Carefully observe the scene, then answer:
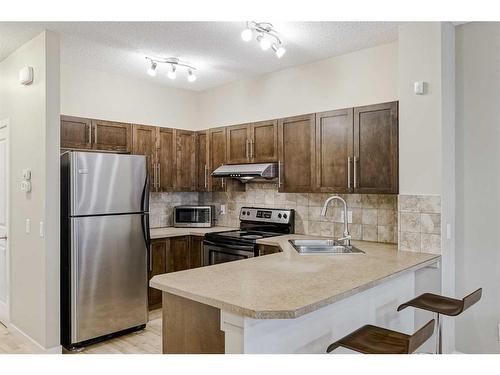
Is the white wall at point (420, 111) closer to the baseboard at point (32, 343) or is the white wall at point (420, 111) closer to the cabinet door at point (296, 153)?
the cabinet door at point (296, 153)

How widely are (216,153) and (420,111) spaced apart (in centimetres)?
239

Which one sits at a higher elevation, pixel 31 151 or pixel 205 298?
pixel 31 151

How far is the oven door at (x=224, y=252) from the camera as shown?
375 cm

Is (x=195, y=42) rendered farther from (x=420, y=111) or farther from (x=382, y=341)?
(x=382, y=341)

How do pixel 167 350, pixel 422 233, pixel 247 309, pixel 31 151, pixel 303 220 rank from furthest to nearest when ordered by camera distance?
1. pixel 303 220
2. pixel 31 151
3. pixel 422 233
4. pixel 167 350
5. pixel 247 309

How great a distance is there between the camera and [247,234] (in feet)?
13.8

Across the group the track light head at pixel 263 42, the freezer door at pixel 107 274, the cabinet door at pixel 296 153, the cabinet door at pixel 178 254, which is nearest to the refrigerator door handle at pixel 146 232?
the freezer door at pixel 107 274

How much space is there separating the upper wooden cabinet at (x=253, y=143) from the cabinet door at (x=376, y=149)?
929 mm

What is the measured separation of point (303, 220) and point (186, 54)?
6.62 feet

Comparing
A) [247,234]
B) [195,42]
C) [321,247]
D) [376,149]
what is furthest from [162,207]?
[376,149]

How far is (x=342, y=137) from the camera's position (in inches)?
137

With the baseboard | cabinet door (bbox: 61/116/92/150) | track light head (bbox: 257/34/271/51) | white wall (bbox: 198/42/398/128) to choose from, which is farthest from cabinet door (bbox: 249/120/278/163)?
the baseboard
